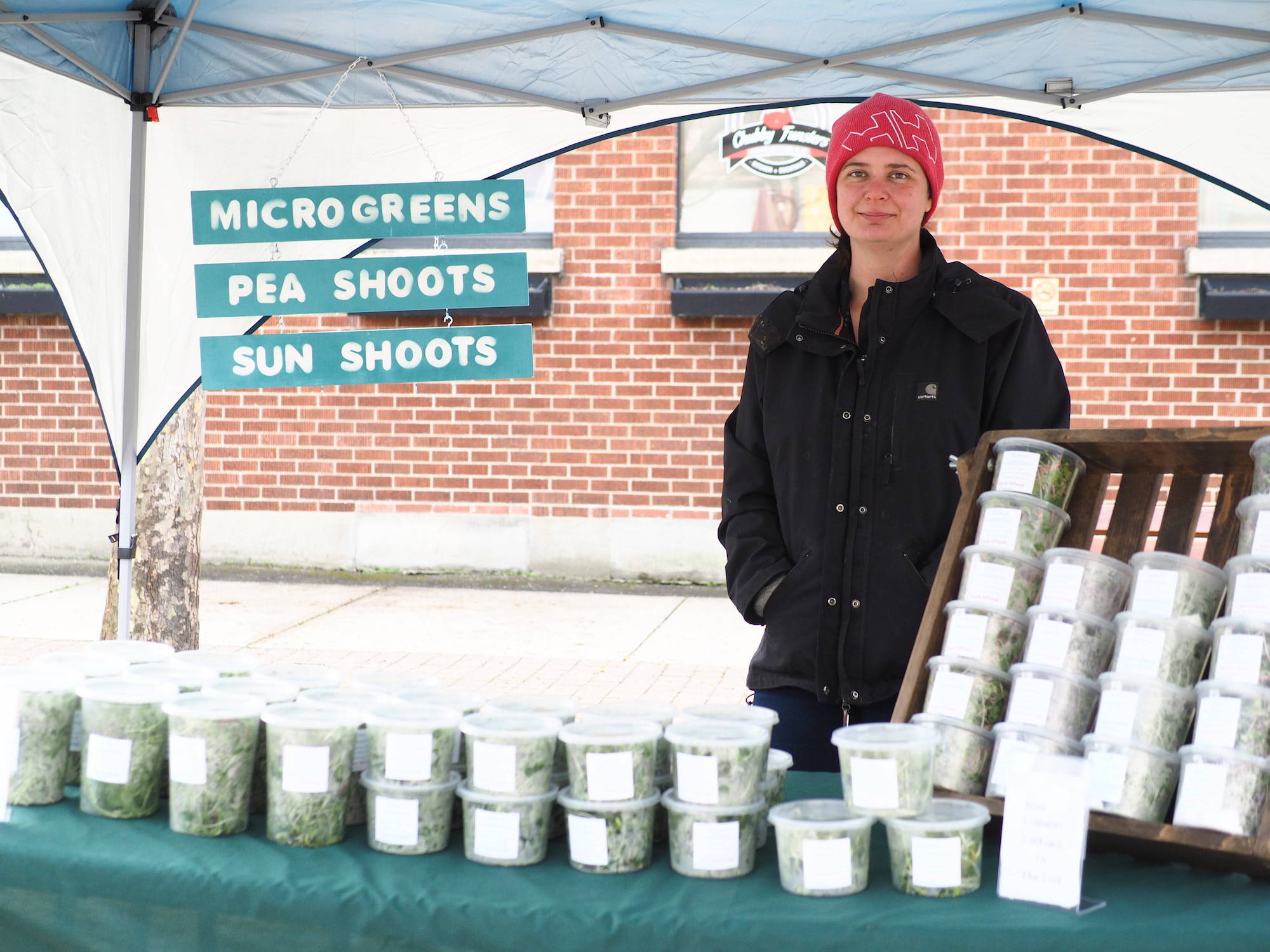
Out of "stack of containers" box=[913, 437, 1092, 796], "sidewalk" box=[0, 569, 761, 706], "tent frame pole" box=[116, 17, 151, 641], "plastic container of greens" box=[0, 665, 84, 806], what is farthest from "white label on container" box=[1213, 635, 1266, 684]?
A: "sidewalk" box=[0, 569, 761, 706]

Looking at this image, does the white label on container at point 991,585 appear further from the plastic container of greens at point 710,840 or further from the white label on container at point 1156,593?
the plastic container of greens at point 710,840

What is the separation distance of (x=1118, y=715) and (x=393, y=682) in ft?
4.26

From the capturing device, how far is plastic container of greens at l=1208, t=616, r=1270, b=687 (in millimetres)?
1857

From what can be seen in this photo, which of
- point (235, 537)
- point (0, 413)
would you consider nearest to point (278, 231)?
point (235, 537)

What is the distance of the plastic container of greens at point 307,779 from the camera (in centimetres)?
203

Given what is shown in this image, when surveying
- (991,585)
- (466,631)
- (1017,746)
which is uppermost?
(991,585)

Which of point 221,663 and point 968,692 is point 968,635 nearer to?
point 968,692

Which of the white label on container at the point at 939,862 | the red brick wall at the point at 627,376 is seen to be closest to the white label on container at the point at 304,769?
the white label on container at the point at 939,862

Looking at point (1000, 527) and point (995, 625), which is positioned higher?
point (1000, 527)

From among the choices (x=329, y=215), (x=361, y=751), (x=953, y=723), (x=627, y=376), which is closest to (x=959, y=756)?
(x=953, y=723)

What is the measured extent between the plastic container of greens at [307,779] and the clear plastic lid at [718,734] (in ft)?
1.75

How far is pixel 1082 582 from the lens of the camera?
2.02 m

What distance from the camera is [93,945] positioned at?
1961mm

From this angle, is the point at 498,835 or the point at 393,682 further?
the point at 393,682
